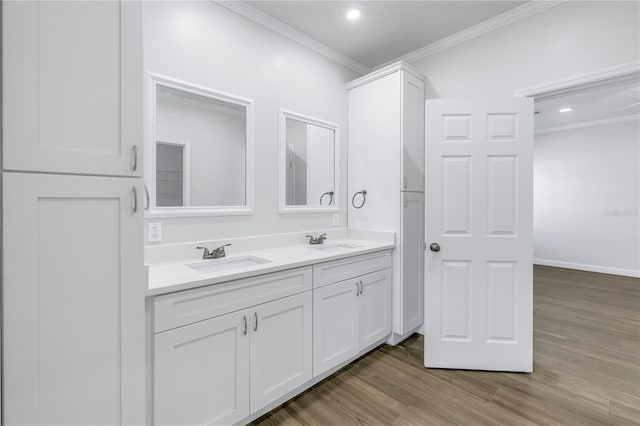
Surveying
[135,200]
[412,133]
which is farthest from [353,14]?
[135,200]

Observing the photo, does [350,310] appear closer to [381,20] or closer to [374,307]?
[374,307]

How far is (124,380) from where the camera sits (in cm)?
120

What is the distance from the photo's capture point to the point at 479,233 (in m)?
2.31

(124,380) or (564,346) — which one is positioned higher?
(124,380)

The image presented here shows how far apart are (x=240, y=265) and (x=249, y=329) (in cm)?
57

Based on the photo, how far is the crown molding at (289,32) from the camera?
227 cm

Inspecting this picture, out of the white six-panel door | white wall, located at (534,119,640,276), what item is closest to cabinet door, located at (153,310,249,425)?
the white six-panel door

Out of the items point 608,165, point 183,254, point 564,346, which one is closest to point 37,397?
point 183,254

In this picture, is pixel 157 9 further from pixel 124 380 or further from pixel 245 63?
pixel 124 380

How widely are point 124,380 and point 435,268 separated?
6.82 feet

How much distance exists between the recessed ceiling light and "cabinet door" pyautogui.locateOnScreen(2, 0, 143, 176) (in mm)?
1731

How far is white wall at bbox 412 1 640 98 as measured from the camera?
2031 mm

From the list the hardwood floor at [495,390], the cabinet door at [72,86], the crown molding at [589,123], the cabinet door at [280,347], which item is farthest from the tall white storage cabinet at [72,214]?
the crown molding at [589,123]

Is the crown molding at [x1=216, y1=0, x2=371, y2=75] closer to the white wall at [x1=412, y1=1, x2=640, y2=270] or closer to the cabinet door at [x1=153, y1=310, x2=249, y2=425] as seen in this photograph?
the white wall at [x1=412, y1=1, x2=640, y2=270]
